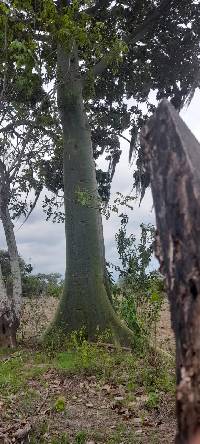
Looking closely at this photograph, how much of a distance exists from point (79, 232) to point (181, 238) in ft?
32.0

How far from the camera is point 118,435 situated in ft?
17.4

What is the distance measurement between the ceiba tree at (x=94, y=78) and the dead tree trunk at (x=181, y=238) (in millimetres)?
5459

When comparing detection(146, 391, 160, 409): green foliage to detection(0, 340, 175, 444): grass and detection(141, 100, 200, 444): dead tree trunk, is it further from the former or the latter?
detection(141, 100, 200, 444): dead tree trunk

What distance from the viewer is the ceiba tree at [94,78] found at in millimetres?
8742

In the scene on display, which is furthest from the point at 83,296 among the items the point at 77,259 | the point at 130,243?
the point at 130,243

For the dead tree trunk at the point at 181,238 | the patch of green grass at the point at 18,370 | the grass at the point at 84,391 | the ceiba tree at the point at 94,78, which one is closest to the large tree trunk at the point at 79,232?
the ceiba tree at the point at 94,78

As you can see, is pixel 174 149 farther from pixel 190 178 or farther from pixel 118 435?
pixel 118 435

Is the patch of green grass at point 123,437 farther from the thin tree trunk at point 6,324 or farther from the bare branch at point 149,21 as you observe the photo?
the bare branch at point 149,21

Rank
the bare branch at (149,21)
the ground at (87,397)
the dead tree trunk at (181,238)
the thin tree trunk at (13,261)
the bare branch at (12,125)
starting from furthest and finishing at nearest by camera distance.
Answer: the bare branch at (149,21) → the thin tree trunk at (13,261) → the bare branch at (12,125) → the ground at (87,397) → the dead tree trunk at (181,238)

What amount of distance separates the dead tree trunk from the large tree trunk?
8796 mm

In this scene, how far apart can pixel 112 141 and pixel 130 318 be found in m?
7.69

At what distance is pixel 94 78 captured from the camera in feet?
41.4

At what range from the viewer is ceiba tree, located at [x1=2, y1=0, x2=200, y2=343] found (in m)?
8.74

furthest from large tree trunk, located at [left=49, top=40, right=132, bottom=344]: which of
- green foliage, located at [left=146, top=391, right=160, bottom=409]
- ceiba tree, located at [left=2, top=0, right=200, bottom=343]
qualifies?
green foliage, located at [left=146, top=391, right=160, bottom=409]
